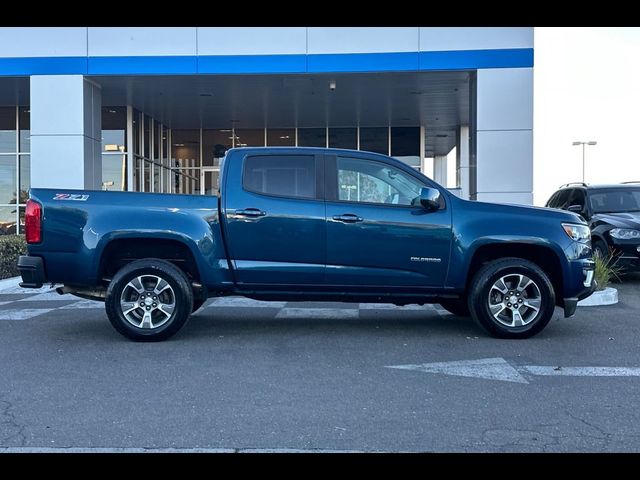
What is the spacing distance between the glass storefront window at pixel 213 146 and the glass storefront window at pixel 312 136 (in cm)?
253

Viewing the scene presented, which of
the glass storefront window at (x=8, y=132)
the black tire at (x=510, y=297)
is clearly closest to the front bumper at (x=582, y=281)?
the black tire at (x=510, y=297)

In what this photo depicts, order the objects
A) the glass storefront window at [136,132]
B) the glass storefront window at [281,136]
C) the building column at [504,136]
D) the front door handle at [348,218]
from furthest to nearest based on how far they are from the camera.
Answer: the glass storefront window at [281,136]
the glass storefront window at [136,132]
the building column at [504,136]
the front door handle at [348,218]

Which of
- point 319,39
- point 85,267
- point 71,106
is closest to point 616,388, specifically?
point 85,267

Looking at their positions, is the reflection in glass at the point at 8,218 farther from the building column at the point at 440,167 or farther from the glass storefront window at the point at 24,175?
the building column at the point at 440,167

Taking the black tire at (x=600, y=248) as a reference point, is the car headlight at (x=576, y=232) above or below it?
above

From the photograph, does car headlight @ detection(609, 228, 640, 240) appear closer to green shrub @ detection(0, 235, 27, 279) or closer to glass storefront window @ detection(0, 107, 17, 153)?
green shrub @ detection(0, 235, 27, 279)

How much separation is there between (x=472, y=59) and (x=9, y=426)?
41.6 feet

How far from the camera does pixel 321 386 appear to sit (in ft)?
18.2

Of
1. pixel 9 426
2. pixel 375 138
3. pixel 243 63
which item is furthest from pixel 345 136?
pixel 9 426

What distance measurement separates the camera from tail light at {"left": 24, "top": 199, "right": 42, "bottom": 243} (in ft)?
22.5

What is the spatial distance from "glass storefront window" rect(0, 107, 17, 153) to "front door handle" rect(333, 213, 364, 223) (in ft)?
58.9

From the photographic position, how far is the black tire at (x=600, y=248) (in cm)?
1182

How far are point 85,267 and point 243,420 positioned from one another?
120 inches

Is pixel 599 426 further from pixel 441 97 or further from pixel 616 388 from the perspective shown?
pixel 441 97
